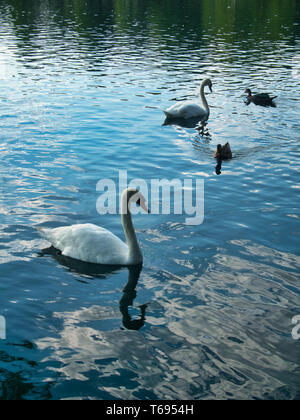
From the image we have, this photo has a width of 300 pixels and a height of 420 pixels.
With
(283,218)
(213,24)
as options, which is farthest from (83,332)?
(213,24)

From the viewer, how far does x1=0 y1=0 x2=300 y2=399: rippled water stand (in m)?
8.51

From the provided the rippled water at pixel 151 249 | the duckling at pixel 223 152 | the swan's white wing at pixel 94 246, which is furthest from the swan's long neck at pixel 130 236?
the duckling at pixel 223 152

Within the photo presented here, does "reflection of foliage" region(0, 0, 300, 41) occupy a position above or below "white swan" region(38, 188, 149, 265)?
above

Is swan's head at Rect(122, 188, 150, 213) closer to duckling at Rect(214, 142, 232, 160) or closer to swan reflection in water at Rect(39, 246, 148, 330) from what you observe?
swan reflection in water at Rect(39, 246, 148, 330)

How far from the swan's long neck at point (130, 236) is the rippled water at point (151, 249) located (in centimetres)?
35

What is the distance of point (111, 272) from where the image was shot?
1153cm

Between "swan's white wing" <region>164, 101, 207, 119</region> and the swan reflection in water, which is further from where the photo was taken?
"swan's white wing" <region>164, 101, 207, 119</region>

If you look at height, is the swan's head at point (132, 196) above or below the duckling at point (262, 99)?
above

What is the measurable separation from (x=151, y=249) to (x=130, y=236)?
1160 millimetres

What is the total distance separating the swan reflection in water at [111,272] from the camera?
10130mm

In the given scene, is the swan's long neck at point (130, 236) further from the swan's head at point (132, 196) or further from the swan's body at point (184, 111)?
the swan's body at point (184, 111)

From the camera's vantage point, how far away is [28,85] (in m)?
30.6

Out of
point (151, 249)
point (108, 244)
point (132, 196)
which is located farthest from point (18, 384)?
point (151, 249)

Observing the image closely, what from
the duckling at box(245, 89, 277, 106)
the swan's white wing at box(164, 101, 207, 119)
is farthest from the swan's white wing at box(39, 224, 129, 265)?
the duckling at box(245, 89, 277, 106)
